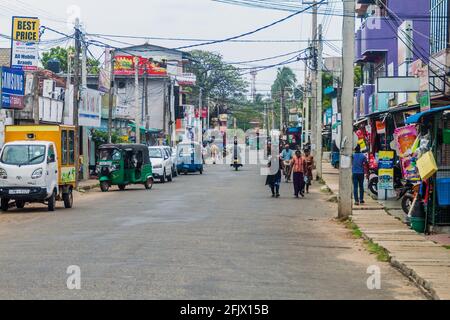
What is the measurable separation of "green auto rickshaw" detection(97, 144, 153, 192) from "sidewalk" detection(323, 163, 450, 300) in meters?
14.8

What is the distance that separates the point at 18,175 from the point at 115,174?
12085 mm

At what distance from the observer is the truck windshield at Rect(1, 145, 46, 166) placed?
25297 mm

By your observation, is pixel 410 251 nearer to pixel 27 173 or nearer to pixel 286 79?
pixel 27 173

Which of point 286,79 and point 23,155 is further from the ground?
point 286,79

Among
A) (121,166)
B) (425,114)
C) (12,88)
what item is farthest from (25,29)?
(425,114)

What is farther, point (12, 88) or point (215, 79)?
point (215, 79)

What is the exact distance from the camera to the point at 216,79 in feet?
413

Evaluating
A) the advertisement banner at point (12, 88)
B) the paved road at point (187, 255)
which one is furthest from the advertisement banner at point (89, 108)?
the paved road at point (187, 255)

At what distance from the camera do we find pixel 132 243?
52.4 ft

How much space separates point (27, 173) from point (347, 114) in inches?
369

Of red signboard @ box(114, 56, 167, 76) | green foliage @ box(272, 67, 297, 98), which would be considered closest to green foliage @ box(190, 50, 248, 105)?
green foliage @ box(272, 67, 297, 98)

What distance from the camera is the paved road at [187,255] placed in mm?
10852

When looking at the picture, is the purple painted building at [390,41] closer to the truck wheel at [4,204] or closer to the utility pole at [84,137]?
the utility pole at [84,137]
